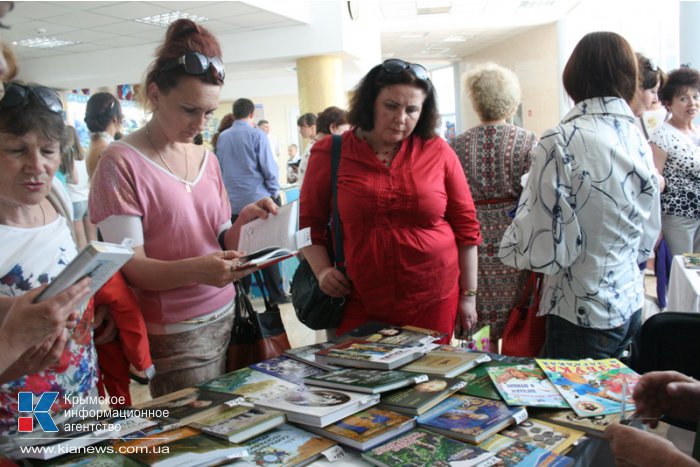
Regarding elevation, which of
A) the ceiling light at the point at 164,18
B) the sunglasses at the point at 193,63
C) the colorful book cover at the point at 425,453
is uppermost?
the ceiling light at the point at 164,18

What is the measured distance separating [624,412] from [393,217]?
0.90 meters

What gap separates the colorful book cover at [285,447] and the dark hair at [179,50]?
929 millimetres

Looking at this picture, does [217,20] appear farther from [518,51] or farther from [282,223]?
[518,51]

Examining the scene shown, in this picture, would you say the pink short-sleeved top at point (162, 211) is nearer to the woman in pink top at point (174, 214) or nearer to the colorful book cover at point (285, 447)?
the woman in pink top at point (174, 214)

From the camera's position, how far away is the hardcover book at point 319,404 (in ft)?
3.49

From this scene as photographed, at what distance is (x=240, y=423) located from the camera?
3.51ft

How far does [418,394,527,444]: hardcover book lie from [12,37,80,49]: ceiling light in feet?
31.4

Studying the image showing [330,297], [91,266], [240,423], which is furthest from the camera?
[330,297]

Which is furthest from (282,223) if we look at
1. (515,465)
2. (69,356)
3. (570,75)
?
(570,75)

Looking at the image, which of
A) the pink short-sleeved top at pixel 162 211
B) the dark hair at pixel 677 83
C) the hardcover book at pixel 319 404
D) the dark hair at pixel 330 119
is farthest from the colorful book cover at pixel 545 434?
the dark hair at pixel 330 119

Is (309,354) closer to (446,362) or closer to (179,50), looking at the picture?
(446,362)

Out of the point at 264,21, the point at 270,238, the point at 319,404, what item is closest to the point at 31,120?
the point at 270,238

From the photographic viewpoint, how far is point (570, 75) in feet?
6.00
